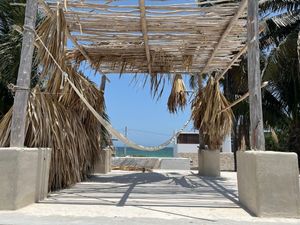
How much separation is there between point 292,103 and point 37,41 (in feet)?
35.5

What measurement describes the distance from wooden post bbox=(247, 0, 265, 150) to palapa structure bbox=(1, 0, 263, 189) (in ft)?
0.05

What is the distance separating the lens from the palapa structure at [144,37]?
5.69m

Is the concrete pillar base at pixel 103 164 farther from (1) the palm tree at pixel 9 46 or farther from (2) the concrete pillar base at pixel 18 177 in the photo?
(2) the concrete pillar base at pixel 18 177

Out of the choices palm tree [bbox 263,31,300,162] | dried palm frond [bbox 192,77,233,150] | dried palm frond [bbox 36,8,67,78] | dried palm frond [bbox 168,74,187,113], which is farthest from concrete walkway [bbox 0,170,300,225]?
palm tree [bbox 263,31,300,162]

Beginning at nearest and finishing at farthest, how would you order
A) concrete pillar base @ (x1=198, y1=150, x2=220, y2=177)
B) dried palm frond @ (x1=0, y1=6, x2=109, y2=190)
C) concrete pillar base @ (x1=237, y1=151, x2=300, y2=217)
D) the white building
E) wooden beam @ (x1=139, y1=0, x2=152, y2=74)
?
concrete pillar base @ (x1=237, y1=151, x2=300, y2=217) → dried palm frond @ (x1=0, y1=6, x2=109, y2=190) → wooden beam @ (x1=139, y1=0, x2=152, y2=74) → concrete pillar base @ (x1=198, y1=150, x2=220, y2=177) → the white building

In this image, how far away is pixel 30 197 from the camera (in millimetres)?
4836

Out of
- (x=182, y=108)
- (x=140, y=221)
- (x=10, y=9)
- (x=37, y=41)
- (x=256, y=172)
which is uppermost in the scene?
(x=10, y=9)

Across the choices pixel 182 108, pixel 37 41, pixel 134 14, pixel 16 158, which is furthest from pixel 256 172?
pixel 182 108

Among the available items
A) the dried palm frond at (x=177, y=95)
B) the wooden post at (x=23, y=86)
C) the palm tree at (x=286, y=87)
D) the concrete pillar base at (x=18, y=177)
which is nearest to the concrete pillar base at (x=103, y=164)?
the dried palm frond at (x=177, y=95)

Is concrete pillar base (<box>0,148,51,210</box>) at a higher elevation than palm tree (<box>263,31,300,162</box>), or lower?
lower

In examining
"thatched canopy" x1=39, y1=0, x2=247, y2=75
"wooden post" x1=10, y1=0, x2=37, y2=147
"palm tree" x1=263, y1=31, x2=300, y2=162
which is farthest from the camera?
"palm tree" x1=263, y1=31, x2=300, y2=162

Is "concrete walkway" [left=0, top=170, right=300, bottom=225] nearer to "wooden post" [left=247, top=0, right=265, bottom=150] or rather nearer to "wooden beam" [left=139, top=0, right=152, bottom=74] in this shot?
"wooden post" [left=247, top=0, right=265, bottom=150]

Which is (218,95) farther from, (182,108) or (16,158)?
(16,158)

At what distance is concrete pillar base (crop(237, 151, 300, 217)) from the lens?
4.27 meters
